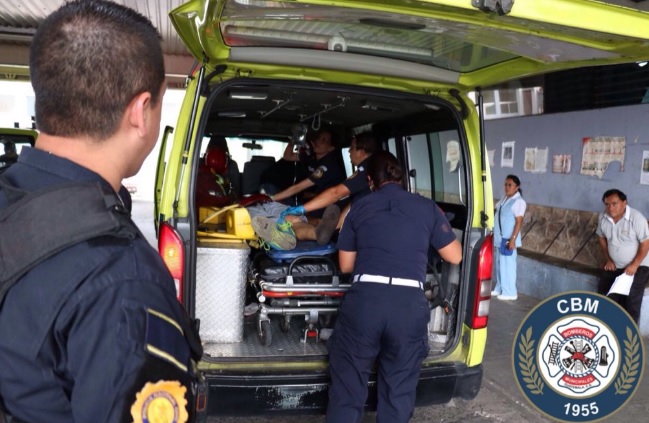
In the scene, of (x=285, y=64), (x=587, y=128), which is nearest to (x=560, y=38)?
(x=285, y=64)

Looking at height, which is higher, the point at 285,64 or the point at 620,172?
the point at 285,64

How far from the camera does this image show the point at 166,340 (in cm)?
99

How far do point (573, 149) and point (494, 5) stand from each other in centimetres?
628

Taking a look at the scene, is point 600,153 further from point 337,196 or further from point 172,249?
point 172,249

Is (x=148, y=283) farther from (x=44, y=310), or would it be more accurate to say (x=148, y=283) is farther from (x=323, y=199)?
(x=323, y=199)

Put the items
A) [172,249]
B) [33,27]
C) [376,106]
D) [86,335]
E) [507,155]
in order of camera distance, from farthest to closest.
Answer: [33,27] < [507,155] < [376,106] < [172,249] < [86,335]

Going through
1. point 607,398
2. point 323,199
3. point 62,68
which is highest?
point 62,68

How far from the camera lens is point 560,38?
2305 millimetres

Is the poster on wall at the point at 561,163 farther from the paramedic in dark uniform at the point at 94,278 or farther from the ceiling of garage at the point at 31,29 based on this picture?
the paramedic in dark uniform at the point at 94,278

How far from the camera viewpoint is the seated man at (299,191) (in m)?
3.94

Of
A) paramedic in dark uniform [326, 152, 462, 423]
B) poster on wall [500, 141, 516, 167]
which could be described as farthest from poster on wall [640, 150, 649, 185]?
paramedic in dark uniform [326, 152, 462, 423]

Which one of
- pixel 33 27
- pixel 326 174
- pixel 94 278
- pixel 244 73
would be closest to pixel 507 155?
pixel 326 174

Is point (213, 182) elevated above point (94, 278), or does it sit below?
below

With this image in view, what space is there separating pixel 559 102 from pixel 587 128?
0.70m
